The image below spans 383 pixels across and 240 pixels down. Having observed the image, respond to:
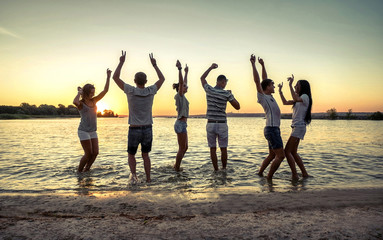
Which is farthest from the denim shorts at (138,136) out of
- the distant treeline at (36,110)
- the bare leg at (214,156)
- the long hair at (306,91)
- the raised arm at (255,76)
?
the distant treeline at (36,110)

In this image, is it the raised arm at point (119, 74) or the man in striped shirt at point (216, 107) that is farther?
the man in striped shirt at point (216, 107)

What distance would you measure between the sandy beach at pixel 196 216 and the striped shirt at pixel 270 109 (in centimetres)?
183

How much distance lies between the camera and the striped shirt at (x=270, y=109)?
586 centimetres

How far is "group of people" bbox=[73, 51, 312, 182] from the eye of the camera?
5.52 meters

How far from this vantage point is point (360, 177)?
6.94 metres

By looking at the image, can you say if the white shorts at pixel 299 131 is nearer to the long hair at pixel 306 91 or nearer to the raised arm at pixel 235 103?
the long hair at pixel 306 91

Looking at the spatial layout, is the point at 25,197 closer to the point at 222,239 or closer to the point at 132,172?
the point at 132,172

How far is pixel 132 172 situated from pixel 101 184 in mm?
984

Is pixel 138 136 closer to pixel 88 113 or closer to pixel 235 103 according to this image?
pixel 88 113

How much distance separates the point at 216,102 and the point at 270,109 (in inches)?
62.1

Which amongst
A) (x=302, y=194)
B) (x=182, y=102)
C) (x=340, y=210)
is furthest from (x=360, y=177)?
(x=182, y=102)

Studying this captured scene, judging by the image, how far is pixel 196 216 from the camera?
3605mm

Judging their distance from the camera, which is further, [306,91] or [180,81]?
[180,81]

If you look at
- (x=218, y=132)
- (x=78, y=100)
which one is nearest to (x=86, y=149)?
(x=78, y=100)
